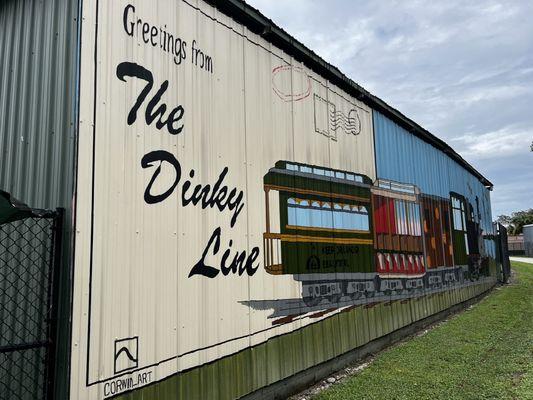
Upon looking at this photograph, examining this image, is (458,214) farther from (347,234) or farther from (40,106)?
(40,106)

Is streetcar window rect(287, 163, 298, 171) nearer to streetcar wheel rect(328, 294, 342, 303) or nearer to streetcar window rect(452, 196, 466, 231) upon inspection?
streetcar wheel rect(328, 294, 342, 303)

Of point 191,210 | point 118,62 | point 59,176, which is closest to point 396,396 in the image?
point 191,210

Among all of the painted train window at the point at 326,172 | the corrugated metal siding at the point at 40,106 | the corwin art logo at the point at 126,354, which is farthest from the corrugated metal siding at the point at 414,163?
the corrugated metal siding at the point at 40,106

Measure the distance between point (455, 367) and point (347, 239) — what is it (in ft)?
7.89

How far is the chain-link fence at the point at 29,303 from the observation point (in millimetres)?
3338

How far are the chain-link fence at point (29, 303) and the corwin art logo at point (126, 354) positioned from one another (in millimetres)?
495

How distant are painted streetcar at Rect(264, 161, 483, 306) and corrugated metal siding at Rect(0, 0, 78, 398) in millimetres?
2591

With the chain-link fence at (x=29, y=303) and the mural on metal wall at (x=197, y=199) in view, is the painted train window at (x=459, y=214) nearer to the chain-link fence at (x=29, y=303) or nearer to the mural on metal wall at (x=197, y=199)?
the mural on metal wall at (x=197, y=199)

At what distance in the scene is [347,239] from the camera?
722 cm

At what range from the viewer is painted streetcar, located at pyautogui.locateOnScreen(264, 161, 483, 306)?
5.83m

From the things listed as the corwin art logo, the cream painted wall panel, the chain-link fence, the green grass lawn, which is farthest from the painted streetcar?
the chain-link fence

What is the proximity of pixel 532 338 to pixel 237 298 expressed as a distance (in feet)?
19.9

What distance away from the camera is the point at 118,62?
3867 millimetres

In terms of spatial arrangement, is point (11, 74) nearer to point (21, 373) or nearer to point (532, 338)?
point (21, 373)
